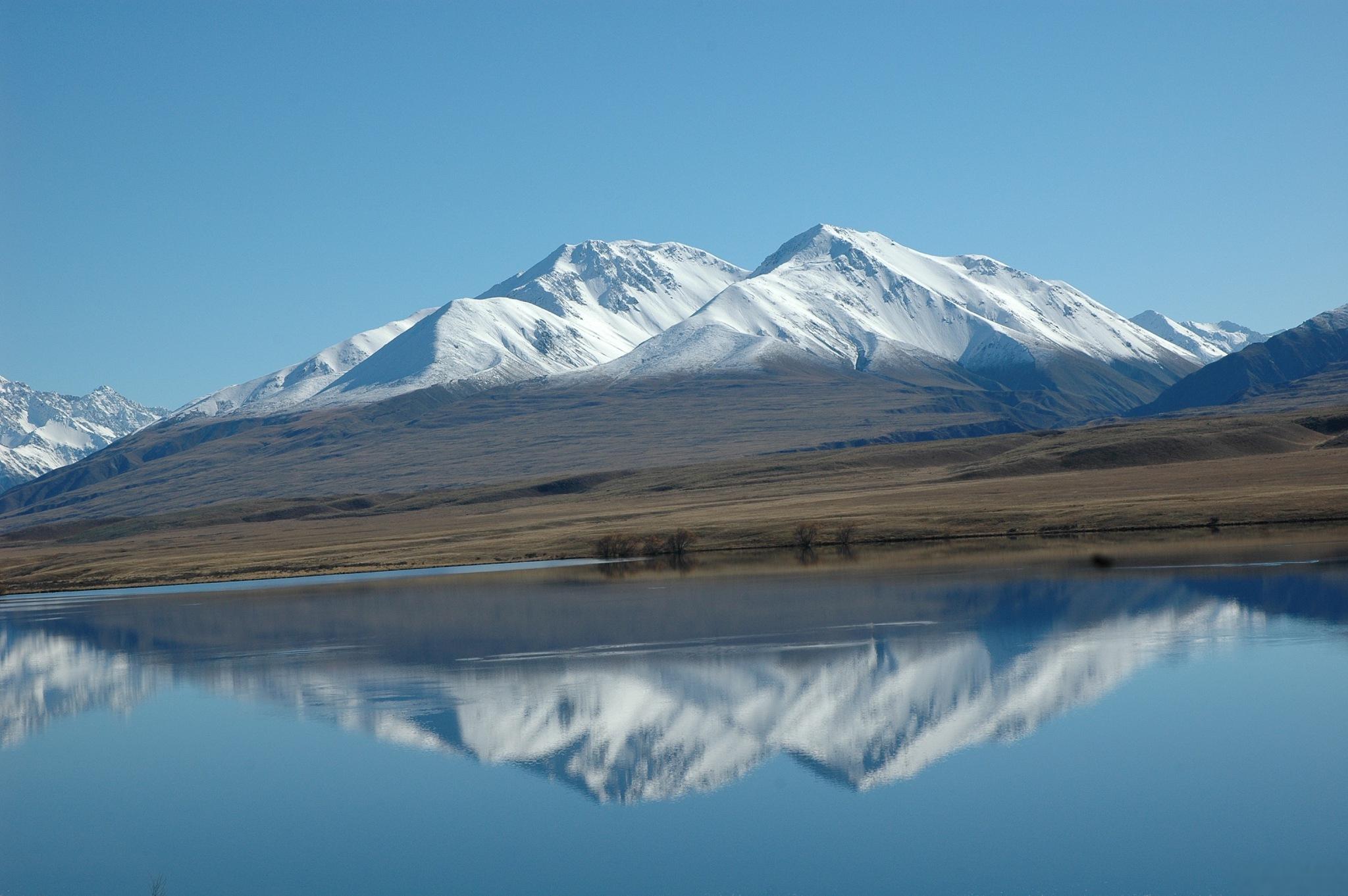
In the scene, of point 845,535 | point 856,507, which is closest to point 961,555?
point 845,535

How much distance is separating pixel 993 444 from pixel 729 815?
153 m

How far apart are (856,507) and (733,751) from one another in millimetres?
78881

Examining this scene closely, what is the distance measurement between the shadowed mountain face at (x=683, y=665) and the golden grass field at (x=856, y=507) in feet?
76.8

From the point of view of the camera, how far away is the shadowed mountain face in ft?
109

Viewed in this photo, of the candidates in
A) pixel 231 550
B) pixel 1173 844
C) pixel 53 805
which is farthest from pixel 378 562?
pixel 1173 844

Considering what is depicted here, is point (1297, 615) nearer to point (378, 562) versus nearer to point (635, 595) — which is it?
point (635, 595)

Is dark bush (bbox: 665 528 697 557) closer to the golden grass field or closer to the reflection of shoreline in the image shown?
the golden grass field

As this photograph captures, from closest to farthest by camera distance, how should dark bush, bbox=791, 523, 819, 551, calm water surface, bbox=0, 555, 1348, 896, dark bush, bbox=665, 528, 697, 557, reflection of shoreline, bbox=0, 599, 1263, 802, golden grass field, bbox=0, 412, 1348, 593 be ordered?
calm water surface, bbox=0, 555, 1348, 896
reflection of shoreline, bbox=0, 599, 1263, 802
golden grass field, bbox=0, 412, 1348, 593
dark bush, bbox=791, 523, 819, 551
dark bush, bbox=665, 528, 697, 557

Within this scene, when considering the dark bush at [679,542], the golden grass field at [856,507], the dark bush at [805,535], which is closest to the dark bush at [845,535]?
the golden grass field at [856,507]

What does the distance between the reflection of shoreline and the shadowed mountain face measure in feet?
0.36

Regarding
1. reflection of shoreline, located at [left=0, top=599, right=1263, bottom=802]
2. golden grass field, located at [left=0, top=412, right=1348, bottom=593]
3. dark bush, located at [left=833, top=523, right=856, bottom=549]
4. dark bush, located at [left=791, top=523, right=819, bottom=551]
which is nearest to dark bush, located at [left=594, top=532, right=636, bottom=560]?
golden grass field, located at [left=0, top=412, right=1348, bottom=593]

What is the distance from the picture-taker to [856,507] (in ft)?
362

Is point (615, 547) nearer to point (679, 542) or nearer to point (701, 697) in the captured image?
point (679, 542)

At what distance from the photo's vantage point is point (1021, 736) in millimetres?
31875
